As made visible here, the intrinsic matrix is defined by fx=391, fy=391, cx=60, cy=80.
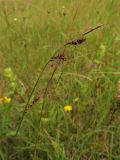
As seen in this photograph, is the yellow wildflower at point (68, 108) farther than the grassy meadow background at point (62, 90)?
Yes

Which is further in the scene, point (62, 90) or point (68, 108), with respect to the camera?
point (62, 90)

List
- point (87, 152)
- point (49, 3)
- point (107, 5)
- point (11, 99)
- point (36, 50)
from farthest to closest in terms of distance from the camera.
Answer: point (49, 3) → point (107, 5) → point (36, 50) → point (11, 99) → point (87, 152)

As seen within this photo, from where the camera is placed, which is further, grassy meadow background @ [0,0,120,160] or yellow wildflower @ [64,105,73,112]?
yellow wildflower @ [64,105,73,112]

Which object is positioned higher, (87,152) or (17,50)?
(17,50)

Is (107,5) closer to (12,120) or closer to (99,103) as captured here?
(99,103)

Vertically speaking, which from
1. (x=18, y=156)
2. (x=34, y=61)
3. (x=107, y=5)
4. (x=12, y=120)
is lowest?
(x=18, y=156)

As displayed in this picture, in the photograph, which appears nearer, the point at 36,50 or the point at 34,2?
the point at 36,50

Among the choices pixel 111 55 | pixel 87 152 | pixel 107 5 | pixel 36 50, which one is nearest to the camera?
pixel 87 152

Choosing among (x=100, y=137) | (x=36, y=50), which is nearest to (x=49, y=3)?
(x=36, y=50)
